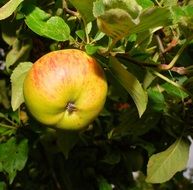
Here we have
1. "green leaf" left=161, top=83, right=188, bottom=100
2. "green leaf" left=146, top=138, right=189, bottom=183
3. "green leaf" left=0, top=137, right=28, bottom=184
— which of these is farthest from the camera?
"green leaf" left=0, top=137, right=28, bottom=184

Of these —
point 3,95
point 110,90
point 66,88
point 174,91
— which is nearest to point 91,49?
point 66,88

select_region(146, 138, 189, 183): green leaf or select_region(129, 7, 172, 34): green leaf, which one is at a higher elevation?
select_region(129, 7, 172, 34): green leaf

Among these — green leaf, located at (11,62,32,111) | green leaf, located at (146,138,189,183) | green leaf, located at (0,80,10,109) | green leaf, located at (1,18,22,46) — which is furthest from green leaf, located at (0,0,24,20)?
green leaf, located at (0,80,10,109)

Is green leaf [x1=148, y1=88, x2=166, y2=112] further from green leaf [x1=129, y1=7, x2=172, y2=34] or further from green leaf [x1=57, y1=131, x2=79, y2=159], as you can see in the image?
green leaf [x1=129, y1=7, x2=172, y2=34]

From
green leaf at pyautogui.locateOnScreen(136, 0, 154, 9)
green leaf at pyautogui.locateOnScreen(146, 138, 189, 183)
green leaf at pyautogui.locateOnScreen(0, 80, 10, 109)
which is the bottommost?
green leaf at pyautogui.locateOnScreen(0, 80, 10, 109)

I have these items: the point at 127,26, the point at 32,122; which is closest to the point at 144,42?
the point at 127,26

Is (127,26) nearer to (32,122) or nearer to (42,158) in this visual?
(32,122)

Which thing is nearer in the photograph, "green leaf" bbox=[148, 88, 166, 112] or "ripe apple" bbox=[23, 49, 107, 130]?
"ripe apple" bbox=[23, 49, 107, 130]
